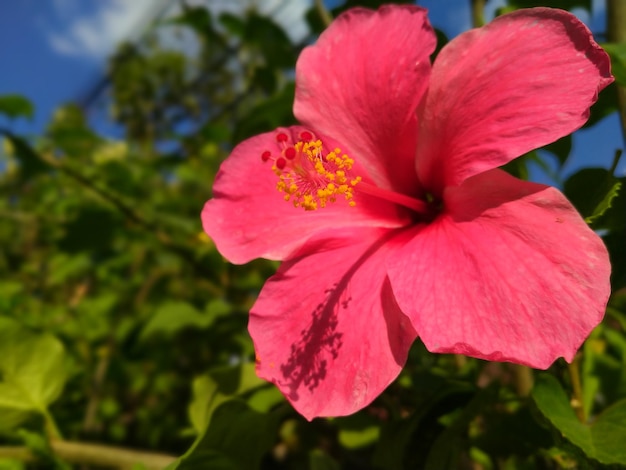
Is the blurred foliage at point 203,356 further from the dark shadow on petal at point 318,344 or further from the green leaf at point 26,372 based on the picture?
the dark shadow on petal at point 318,344

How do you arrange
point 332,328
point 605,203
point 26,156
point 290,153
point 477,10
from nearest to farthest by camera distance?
point 605,203 → point 332,328 → point 290,153 → point 477,10 → point 26,156

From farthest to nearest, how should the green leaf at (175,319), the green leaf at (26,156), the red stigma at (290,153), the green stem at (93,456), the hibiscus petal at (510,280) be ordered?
the green leaf at (26,156)
the green leaf at (175,319)
the green stem at (93,456)
the red stigma at (290,153)
the hibiscus petal at (510,280)

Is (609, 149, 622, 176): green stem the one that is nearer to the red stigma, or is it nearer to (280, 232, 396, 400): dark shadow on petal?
(280, 232, 396, 400): dark shadow on petal

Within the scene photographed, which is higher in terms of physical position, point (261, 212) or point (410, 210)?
point (261, 212)

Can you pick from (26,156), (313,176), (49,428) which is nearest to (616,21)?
(313,176)

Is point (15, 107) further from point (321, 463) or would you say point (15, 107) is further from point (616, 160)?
point (616, 160)

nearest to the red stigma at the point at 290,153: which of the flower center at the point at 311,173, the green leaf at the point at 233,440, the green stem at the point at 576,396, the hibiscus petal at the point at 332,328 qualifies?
the flower center at the point at 311,173

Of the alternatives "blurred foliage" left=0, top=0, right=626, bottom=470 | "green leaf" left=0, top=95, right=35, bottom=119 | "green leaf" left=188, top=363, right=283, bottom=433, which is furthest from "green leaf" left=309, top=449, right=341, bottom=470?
"green leaf" left=0, top=95, right=35, bottom=119
